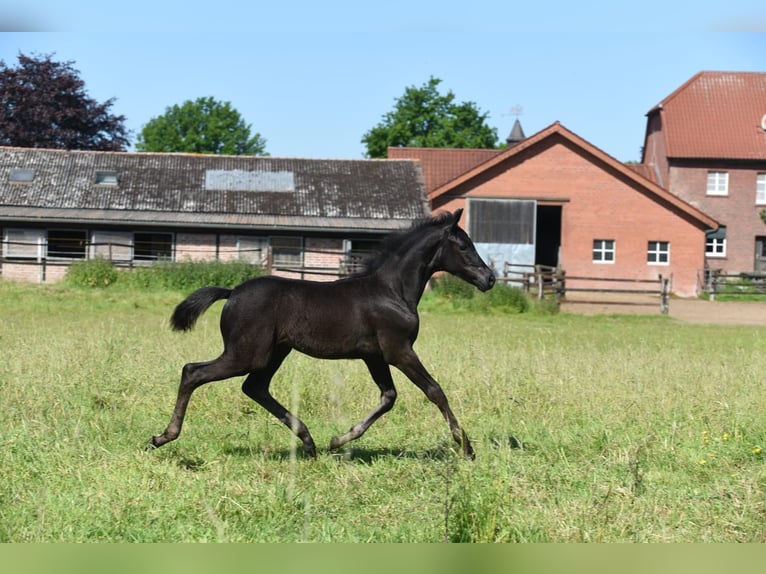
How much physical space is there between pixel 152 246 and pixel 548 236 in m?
19.3

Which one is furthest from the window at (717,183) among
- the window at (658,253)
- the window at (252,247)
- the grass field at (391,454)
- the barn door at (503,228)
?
the grass field at (391,454)

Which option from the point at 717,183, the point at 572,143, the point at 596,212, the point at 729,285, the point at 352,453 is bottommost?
the point at 352,453

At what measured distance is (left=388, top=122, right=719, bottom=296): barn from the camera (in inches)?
1480

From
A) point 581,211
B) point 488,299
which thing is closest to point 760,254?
point 581,211

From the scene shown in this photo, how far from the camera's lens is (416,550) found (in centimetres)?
376

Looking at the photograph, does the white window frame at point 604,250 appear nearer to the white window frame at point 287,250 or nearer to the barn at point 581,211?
the barn at point 581,211

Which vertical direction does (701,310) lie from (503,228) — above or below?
below

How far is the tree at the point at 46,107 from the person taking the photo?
171 feet

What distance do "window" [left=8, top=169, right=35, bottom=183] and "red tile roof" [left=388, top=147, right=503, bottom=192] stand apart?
55.3ft

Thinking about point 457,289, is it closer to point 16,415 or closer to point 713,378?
point 713,378

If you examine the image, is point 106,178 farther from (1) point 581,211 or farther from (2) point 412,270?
(2) point 412,270

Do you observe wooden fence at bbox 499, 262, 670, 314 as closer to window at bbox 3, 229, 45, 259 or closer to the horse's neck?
window at bbox 3, 229, 45, 259

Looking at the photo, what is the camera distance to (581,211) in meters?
38.2

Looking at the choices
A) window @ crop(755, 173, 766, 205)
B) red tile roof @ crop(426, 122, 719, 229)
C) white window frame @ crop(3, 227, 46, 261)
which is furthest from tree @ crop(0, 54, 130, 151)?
window @ crop(755, 173, 766, 205)
